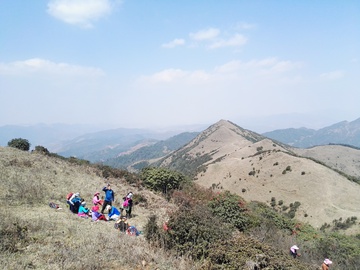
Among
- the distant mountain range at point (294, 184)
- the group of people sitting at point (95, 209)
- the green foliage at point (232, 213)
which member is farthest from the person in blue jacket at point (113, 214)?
the distant mountain range at point (294, 184)

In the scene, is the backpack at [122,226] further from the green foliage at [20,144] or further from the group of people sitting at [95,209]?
the green foliage at [20,144]

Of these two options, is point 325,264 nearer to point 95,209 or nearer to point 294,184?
point 95,209

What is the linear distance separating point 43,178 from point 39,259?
445 inches

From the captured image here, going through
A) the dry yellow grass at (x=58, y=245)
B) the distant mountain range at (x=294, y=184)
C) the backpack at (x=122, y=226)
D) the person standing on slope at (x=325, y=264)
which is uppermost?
the dry yellow grass at (x=58, y=245)

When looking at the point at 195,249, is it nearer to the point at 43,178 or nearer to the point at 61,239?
the point at 61,239

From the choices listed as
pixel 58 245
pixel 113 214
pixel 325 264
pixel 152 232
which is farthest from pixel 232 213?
pixel 58 245

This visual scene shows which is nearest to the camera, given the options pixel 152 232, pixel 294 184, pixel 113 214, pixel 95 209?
pixel 152 232

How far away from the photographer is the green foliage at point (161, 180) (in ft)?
72.1

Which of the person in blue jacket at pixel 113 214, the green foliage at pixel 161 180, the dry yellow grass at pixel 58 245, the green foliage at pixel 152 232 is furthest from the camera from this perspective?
the green foliage at pixel 161 180

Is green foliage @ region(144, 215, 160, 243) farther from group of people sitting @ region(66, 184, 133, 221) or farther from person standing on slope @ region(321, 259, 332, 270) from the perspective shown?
person standing on slope @ region(321, 259, 332, 270)

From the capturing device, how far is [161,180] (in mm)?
22141

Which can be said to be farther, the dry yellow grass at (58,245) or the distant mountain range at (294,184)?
the distant mountain range at (294,184)

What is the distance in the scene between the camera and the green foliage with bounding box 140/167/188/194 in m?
22.0

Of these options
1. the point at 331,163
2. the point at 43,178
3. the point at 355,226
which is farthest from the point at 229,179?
the point at 331,163
